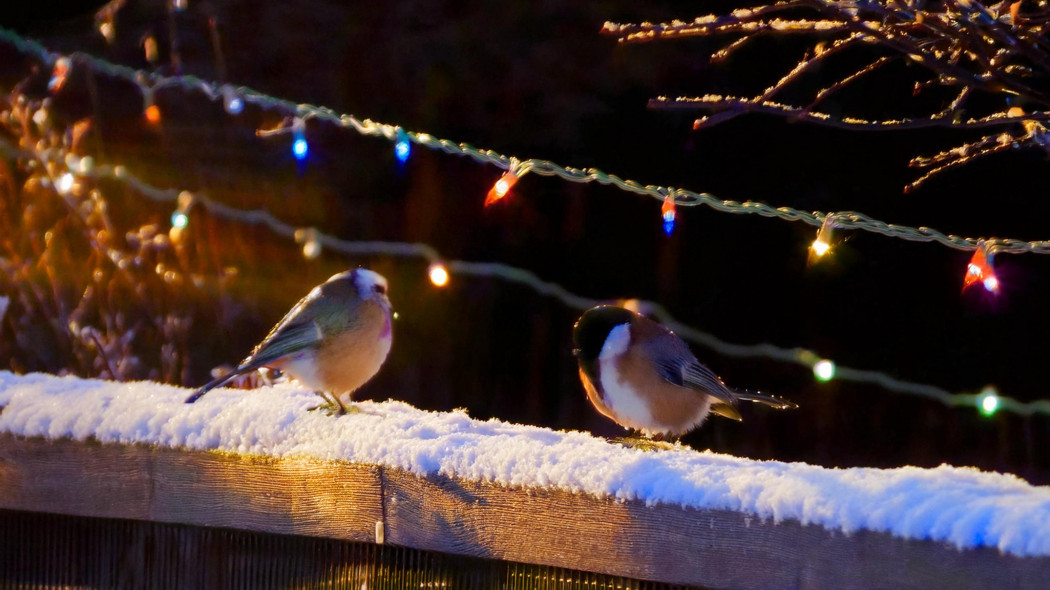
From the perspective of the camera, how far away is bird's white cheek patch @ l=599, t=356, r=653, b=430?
7.21ft

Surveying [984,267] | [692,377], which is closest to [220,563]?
[692,377]

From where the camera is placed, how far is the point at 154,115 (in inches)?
199

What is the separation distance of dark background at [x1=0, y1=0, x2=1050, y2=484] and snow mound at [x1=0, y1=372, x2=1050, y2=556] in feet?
7.39

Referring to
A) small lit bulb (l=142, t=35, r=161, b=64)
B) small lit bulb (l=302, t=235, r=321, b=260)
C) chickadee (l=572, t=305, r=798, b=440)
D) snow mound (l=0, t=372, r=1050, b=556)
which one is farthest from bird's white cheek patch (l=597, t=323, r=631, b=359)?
small lit bulb (l=142, t=35, r=161, b=64)

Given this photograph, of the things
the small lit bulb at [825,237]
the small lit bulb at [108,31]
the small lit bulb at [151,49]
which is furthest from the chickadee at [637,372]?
the small lit bulb at [108,31]

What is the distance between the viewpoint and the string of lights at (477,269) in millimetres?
3885

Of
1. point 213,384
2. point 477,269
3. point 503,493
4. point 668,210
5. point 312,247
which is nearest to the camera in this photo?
point 503,493

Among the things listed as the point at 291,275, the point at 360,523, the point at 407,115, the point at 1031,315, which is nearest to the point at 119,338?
the point at 291,275

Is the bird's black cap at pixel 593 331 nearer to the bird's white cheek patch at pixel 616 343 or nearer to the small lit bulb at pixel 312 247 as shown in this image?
the bird's white cheek patch at pixel 616 343

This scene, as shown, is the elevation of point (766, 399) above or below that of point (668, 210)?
below

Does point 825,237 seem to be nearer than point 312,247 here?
Yes

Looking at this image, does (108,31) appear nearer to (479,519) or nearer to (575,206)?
(575,206)

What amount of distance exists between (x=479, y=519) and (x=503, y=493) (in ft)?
0.26

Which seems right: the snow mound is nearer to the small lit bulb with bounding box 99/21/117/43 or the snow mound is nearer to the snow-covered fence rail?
the snow-covered fence rail
